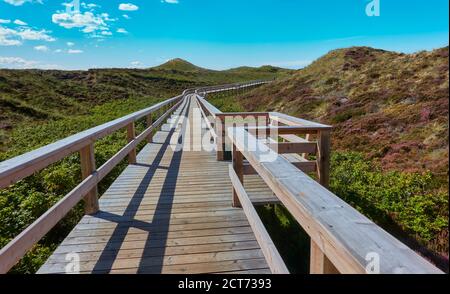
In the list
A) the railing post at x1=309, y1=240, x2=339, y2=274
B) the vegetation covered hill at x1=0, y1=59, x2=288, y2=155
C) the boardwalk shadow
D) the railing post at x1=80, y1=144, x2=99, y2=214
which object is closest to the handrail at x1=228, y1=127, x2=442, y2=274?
the railing post at x1=309, y1=240, x2=339, y2=274

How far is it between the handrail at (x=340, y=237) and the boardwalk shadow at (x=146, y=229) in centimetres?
183

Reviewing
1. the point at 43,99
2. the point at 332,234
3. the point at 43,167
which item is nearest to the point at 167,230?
the point at 43,167

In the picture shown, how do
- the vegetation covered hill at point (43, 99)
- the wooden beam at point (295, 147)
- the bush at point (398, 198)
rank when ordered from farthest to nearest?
the vegetation covered hill at point (43, 99)
the bush at point (398, 198)
the wooden beam at point (295, 147)

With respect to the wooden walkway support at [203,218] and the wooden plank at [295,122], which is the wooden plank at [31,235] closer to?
the wooden walkway support at [203,218]

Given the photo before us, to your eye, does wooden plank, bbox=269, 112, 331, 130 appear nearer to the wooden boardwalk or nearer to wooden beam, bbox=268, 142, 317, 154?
wooden beam, bbox=268, 142, 317, 154

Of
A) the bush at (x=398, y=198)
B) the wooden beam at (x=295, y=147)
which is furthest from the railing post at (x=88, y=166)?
the bush at (x=398, y=198)

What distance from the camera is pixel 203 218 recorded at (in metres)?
4.17

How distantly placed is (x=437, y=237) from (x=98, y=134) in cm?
507

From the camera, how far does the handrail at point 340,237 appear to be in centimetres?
96

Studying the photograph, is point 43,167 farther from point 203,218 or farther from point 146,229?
point 203,218

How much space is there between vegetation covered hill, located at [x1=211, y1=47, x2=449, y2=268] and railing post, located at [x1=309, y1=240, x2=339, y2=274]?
14.0ft

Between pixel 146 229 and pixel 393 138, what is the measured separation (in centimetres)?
876
